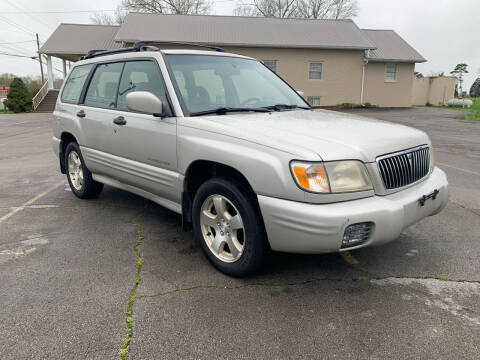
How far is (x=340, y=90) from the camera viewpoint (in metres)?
26.1

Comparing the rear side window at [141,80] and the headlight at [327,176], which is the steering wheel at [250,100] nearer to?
the rear side window at [141,80]

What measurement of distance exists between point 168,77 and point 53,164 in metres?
5.89

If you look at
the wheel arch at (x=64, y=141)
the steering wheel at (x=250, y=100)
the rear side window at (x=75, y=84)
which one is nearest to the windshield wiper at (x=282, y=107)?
the steering wheel at (x=250, y=100)

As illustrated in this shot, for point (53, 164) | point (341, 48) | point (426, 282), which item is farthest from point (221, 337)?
point (341, 48)

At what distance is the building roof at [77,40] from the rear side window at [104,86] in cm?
2228

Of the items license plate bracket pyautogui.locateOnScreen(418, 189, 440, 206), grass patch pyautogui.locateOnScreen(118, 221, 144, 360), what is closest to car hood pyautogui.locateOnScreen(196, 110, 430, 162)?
license plate bracket pyautogui.locateOnScreen(418, 189, 440, 206)

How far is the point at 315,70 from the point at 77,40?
16010 mm

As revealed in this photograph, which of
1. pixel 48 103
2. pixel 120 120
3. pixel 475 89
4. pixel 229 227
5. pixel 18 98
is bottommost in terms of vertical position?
pixel 48 103

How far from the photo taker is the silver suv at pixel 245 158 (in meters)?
2.69

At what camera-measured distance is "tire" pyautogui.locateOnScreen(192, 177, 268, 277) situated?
297cm

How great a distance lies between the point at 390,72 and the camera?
26688 mm

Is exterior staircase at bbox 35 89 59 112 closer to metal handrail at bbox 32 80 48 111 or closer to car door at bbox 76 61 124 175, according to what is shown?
metal handrail at bbox 32 80 48 111

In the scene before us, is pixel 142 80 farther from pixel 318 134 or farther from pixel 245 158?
pixel 318 134

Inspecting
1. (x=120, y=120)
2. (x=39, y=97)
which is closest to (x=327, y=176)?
(x=120, y=120)
